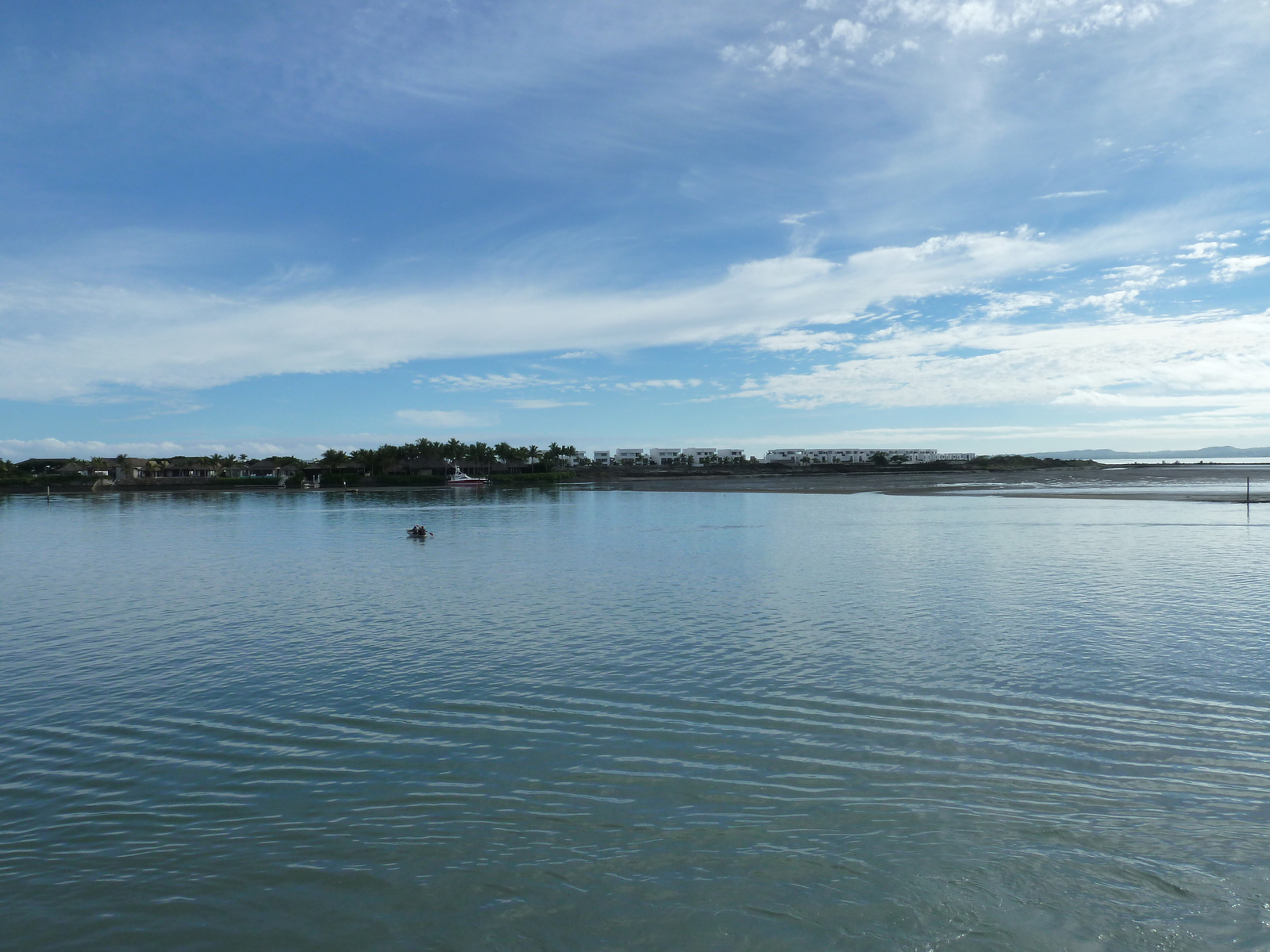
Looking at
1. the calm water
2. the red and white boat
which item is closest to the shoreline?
the red and white boat

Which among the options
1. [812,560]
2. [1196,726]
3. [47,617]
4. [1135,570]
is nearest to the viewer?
[1196,726]

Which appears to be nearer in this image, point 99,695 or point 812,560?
point 99,695

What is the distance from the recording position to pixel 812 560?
34.5m

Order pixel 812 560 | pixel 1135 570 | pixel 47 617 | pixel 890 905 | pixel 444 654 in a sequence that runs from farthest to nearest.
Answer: pixel 812 560 < pixel 1135 570 < pixel 47 617 < pixel 444 654 < pixel 890 905

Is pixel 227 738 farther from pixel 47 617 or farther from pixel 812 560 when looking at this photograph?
pixel 812 560

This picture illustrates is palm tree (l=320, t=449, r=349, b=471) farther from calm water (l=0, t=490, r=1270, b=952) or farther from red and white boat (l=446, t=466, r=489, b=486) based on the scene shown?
calm water (l=0, t=490, r=1270, b=952)

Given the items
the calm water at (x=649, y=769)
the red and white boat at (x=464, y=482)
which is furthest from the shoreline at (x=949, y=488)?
the calm water at (x=649, y=769)

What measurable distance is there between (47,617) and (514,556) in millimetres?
19401

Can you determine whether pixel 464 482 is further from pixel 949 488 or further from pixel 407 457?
pixel 949 488

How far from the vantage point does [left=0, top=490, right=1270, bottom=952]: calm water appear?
7750 mm

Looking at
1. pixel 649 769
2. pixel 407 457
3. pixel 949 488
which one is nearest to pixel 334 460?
pixel 407 457

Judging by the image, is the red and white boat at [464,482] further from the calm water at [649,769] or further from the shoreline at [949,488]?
the calm water at [649,769]

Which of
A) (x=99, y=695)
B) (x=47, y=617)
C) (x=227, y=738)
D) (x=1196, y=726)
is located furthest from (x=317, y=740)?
(x=47, y=617)

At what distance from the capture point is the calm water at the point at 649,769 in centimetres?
775
